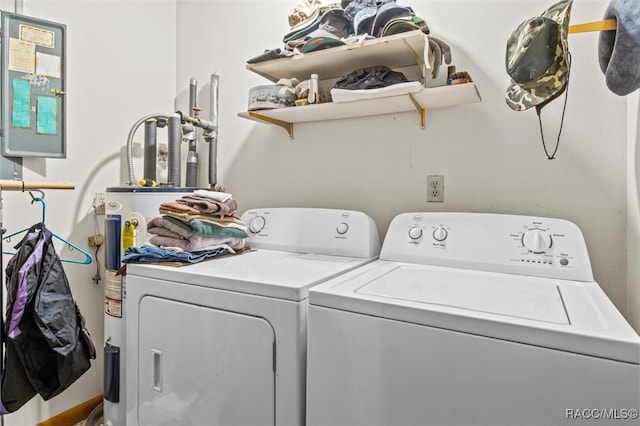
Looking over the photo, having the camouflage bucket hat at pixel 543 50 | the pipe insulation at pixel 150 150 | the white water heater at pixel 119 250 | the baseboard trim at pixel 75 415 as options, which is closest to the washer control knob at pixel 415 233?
the camouflage bucket hat at pixel 543 50

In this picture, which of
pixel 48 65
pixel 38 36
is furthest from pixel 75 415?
pixel 38 36

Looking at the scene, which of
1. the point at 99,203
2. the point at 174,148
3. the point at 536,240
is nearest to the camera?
the point at 536,240

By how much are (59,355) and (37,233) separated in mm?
477

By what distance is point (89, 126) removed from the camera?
1.92m

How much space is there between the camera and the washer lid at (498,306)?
701mm

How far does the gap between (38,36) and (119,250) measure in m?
1.03

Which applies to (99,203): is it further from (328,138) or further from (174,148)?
(328,138)

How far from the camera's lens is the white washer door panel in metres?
1.05

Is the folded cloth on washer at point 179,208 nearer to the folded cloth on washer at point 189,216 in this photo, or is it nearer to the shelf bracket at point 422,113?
the folded cloth on washer at point 189,216

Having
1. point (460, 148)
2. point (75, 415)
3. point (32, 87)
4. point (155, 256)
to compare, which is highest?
point (32, 87)

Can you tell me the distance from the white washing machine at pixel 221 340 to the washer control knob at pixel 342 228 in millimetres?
152

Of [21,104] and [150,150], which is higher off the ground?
[21,104]

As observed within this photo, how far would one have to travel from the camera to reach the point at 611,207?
4.38 ft

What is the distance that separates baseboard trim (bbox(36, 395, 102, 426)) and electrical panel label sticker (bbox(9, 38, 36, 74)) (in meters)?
1.60
